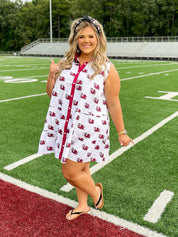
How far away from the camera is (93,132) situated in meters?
2.20

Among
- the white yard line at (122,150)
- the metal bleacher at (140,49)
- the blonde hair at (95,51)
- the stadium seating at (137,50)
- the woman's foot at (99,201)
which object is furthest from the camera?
the metal bleacher at (140,49)

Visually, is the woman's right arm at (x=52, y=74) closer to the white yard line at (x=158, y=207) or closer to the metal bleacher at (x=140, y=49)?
the white yard line at (x=158, y=207)

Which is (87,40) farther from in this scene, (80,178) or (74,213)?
(74,213)

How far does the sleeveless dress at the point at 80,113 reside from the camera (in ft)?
7.06

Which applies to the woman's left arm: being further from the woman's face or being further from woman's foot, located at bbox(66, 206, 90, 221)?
woman's foot, located at bbox(66, 206, 90, 221)

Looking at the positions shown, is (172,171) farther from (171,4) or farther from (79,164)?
(171,4)

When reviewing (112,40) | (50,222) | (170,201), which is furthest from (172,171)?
(112,40)

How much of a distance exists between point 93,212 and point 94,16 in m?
68.4

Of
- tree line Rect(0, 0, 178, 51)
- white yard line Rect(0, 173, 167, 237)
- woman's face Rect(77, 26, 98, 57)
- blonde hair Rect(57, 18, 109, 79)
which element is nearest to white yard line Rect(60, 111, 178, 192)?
white yard line Rect(0, 173, 167, 237)

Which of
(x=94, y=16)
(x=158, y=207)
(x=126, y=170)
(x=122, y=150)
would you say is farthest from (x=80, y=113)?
(x=94, y=16)

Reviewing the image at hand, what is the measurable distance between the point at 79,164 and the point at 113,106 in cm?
55

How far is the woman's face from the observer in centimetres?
216

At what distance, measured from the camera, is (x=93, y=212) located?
249 centimetres

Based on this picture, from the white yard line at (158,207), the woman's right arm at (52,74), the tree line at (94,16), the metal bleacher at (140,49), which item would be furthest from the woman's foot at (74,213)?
the tree line at (94,16)
